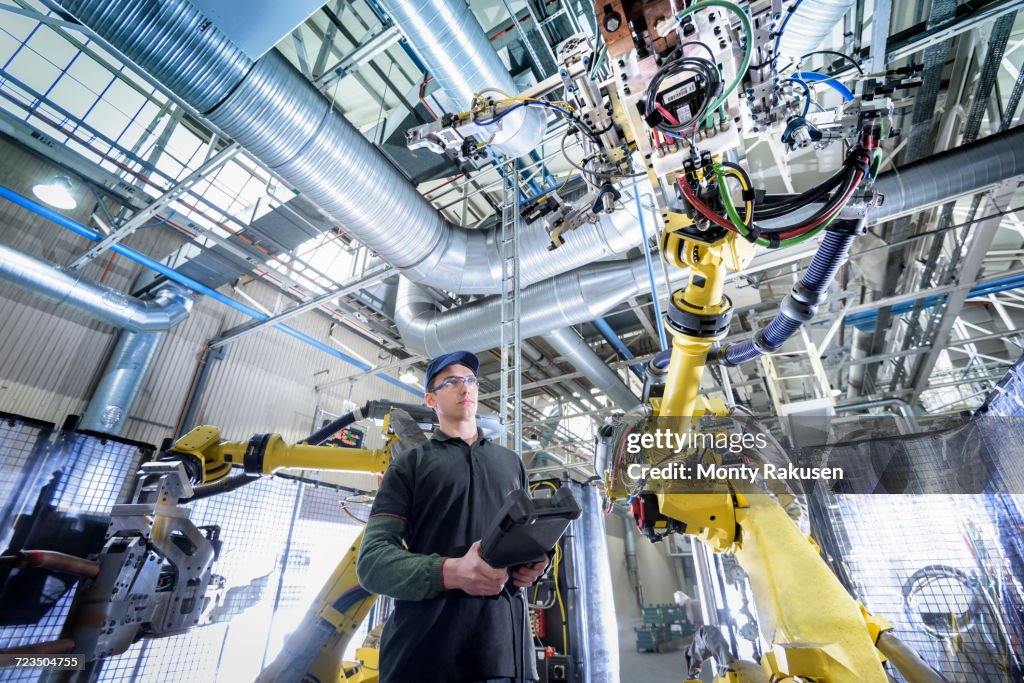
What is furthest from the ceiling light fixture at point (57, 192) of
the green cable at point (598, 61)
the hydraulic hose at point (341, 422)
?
the green cable at point (598, 61)

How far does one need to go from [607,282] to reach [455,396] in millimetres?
4061

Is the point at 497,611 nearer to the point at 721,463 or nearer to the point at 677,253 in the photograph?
the point at 677,253

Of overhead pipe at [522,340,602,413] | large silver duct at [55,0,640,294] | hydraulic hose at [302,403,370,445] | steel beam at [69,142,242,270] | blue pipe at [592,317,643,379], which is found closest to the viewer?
large silver duct at [55,0,640,294]

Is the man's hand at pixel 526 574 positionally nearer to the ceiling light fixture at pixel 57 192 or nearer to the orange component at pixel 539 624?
the orange component at pixel 539 624

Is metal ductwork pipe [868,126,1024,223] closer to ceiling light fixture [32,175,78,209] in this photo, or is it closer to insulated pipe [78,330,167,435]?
insulated pipe [78,330,167,435]

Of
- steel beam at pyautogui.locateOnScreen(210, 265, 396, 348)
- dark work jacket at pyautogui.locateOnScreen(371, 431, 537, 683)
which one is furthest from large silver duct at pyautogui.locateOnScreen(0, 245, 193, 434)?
dark work jacket at pyautogui.locateOnScreen(371, 431, 537, 683)

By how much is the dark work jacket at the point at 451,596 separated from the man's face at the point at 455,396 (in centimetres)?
12

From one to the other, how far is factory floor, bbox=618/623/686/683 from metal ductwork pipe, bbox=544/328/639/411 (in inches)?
171

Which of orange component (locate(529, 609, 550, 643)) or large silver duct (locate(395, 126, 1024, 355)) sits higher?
large silver duct (locate(395, 126, 1024, 355))

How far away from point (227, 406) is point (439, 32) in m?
6.95

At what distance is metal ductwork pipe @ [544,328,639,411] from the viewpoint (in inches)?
275

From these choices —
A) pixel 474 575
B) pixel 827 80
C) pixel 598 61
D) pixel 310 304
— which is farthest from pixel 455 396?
pixel 310 304

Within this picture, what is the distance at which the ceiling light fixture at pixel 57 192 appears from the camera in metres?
5.71

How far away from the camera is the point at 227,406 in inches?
296
